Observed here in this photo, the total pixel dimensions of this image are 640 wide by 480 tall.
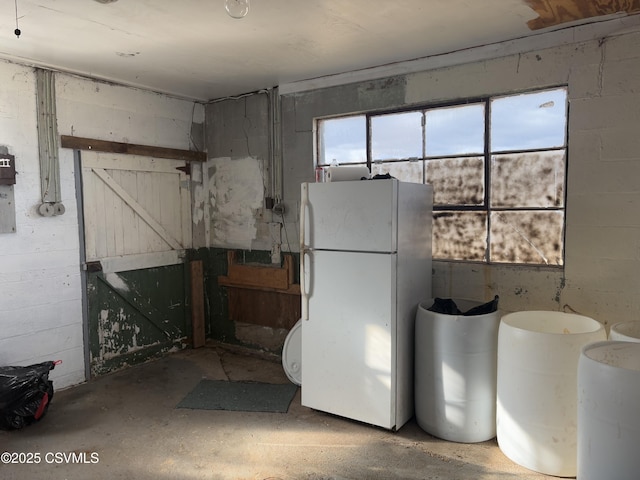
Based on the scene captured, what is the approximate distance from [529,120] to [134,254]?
3.35 metres

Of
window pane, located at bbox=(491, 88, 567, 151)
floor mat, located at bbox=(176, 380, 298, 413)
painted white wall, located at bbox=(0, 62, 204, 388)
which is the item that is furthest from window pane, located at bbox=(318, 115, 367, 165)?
floor mat, located at bbox=(176, 380, 298, 413)

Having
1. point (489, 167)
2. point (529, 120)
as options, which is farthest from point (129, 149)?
point (529, 120)

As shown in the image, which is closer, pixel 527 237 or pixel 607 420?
pixel 607 420

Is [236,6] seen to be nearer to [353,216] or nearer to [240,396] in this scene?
[353,216]

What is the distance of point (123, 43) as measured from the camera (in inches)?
118

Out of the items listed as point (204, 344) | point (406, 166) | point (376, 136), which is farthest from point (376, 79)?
point (204, 344)

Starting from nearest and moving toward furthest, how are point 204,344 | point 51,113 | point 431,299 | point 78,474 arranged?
point 78,474 < point 431,299 < point 51,113 < point 204,344

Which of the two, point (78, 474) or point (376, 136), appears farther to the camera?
point (376, 136)

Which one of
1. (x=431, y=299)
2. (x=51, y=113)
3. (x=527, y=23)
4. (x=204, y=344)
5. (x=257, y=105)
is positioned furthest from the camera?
(x=204, y=344)

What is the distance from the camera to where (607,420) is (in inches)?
73.9

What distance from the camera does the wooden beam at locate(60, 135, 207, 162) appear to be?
3.62 m

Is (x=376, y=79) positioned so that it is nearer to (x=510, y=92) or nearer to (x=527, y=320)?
(x=510, y=92)

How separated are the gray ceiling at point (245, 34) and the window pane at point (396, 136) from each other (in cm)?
42

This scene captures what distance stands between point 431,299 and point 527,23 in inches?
71.1
